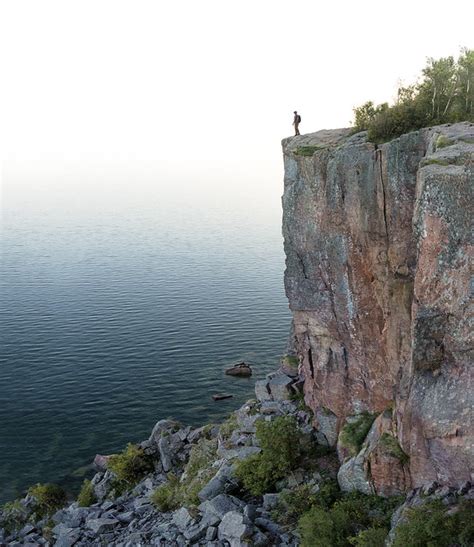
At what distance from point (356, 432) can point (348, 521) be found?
24.2 feet

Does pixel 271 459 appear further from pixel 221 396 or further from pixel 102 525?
pixel 221 396

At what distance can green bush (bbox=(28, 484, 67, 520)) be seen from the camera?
49281mm

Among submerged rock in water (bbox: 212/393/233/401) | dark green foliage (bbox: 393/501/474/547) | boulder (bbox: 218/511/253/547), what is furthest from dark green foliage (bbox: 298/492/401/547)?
submerged rock in water (bbox: 212/393/233/401)

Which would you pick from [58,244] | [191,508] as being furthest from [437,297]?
A: [58,244]

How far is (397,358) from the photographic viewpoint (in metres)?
33.1

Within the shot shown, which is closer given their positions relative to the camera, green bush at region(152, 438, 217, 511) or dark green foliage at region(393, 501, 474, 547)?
dark green foliage at region(393, 501, 474, 547)

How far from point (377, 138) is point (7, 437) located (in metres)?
55.5

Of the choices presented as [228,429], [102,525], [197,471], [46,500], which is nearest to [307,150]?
[228,429]

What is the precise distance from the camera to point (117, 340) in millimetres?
91312

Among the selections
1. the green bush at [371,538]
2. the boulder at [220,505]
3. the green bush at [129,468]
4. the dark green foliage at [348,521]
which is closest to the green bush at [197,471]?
the boulder at [220,505]

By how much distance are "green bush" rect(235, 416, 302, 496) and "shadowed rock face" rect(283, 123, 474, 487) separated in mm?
4638

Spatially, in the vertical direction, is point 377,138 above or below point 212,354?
above

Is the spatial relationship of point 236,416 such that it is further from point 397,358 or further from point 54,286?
point 54,286

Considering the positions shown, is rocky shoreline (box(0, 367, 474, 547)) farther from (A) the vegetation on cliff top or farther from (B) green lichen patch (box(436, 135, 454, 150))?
(A) the vegetation on cliff top
